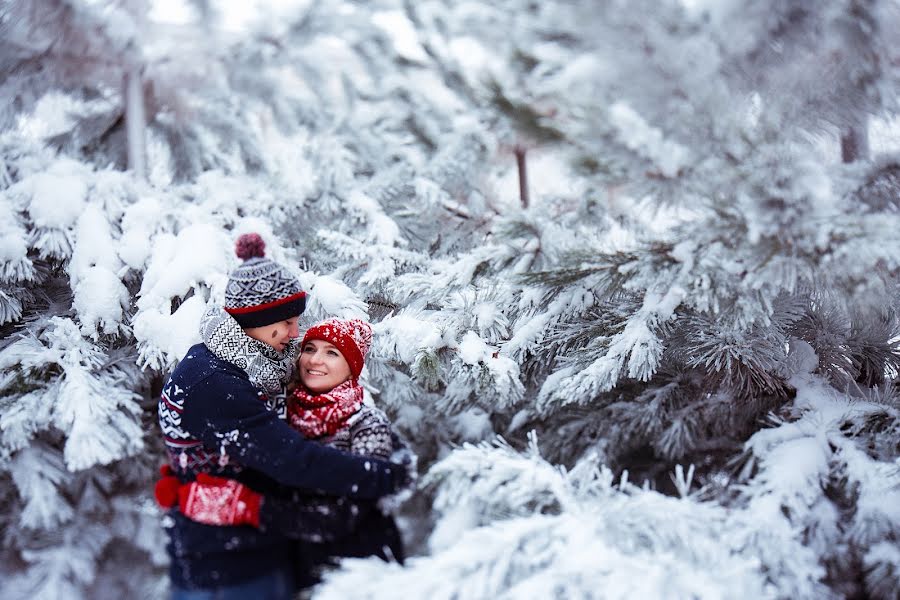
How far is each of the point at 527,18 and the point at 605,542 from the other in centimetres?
129

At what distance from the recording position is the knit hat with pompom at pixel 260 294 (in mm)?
2092

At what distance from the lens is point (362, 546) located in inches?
77.2

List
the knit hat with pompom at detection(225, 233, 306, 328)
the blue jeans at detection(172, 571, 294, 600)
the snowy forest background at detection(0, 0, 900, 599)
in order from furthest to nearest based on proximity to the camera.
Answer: the knit hat with pompom at detection(225, 233, 306, 328) < the blue jeans at detection(172, 571, 294, 600) < the snowy forest background at detection(0, 0, 900, 599)

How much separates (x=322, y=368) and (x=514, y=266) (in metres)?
0.77

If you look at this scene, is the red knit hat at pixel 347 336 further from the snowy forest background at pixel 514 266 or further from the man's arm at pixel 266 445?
the man's arm at pixel 266 445

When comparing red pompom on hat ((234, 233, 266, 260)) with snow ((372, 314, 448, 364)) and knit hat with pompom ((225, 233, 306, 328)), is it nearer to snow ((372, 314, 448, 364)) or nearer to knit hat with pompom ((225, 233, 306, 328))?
knit hat with pompom ((225, 233, 306, 328))

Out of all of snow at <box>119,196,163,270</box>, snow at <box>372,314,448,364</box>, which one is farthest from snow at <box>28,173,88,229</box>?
snow at <box>372,314,448,364</box>

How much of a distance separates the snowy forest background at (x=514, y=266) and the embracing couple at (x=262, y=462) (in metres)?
0.28

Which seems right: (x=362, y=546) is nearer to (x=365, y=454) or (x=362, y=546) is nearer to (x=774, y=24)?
(x=365, y=454)

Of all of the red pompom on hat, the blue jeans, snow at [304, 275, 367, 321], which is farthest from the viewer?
snow at [304, 275, 367, 321]

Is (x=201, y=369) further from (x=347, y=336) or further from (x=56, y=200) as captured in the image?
(x=56, y=200)

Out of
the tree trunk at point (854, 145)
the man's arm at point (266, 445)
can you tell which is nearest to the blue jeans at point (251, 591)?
the man's arm at point (266, 445)

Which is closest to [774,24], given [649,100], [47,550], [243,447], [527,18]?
[649,100]

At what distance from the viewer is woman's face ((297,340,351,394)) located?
227cm
